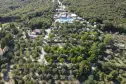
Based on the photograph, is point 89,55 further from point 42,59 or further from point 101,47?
point 42,59

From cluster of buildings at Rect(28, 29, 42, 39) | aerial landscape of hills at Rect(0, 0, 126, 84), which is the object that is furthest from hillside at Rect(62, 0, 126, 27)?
cluster of buildings at Rect(28, 29, 42, 39)

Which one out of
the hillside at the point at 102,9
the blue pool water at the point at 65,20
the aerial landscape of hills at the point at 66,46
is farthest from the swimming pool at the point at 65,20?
the hillside at the point at 102,9

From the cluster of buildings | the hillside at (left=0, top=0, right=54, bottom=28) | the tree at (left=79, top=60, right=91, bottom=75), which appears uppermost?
the hillside at (left=0, top=0, right=54, bottom=28)

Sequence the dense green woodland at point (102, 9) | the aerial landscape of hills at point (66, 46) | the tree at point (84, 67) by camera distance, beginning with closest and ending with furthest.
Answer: the tree at point (84, 67)
the aerial landscape of hills at point (66, 46)
the dense green woodland at point (102, 9)

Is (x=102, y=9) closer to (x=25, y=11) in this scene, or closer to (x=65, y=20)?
(x=65, y=20)

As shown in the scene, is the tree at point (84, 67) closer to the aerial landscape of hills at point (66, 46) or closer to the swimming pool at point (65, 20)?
the aerial landscape of hills at point (66, 46)

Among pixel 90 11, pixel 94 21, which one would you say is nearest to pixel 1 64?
pixel 94 21

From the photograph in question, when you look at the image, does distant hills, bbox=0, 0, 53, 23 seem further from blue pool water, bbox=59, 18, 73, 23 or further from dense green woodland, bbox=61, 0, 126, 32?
dense green woodland, bbox=61, 0, 126, 32
